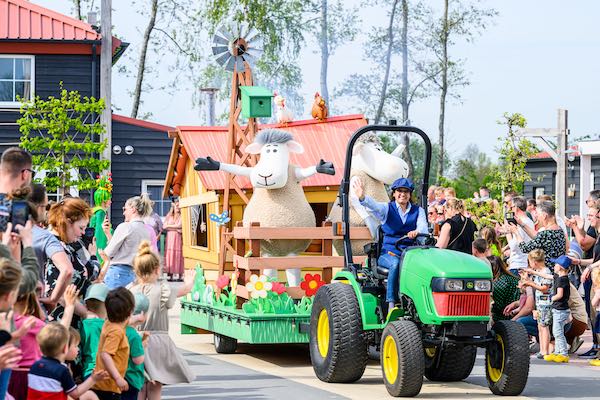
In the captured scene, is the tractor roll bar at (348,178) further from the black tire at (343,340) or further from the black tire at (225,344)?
the black tire at (225,344)

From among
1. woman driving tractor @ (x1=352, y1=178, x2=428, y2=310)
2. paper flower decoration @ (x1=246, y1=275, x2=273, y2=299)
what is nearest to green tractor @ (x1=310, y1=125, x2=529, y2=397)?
woman driving tractor @ (x1=352, y1=178, x2=428, y2=310)

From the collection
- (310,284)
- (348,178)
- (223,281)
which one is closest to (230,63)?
(223,281)

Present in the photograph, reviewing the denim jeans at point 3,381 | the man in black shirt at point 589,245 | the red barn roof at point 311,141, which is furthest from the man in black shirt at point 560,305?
the denim jeans at point 3,381

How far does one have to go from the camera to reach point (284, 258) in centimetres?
1295

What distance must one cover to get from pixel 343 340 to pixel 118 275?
95.1 inches

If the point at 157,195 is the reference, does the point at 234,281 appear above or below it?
below

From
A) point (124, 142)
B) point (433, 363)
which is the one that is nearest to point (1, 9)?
point (124, 142)

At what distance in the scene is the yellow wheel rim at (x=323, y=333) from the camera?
11363 millimetres

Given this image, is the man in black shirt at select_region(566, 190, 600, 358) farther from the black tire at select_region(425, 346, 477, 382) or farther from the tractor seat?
the tractor seat

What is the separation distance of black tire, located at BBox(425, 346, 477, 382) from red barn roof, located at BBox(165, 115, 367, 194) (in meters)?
5.08

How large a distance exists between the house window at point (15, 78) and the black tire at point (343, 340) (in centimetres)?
2022

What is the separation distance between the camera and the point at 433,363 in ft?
37.6

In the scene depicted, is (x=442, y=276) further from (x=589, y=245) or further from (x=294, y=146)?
(x=589, y=245)

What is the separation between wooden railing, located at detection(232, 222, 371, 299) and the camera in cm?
1292
